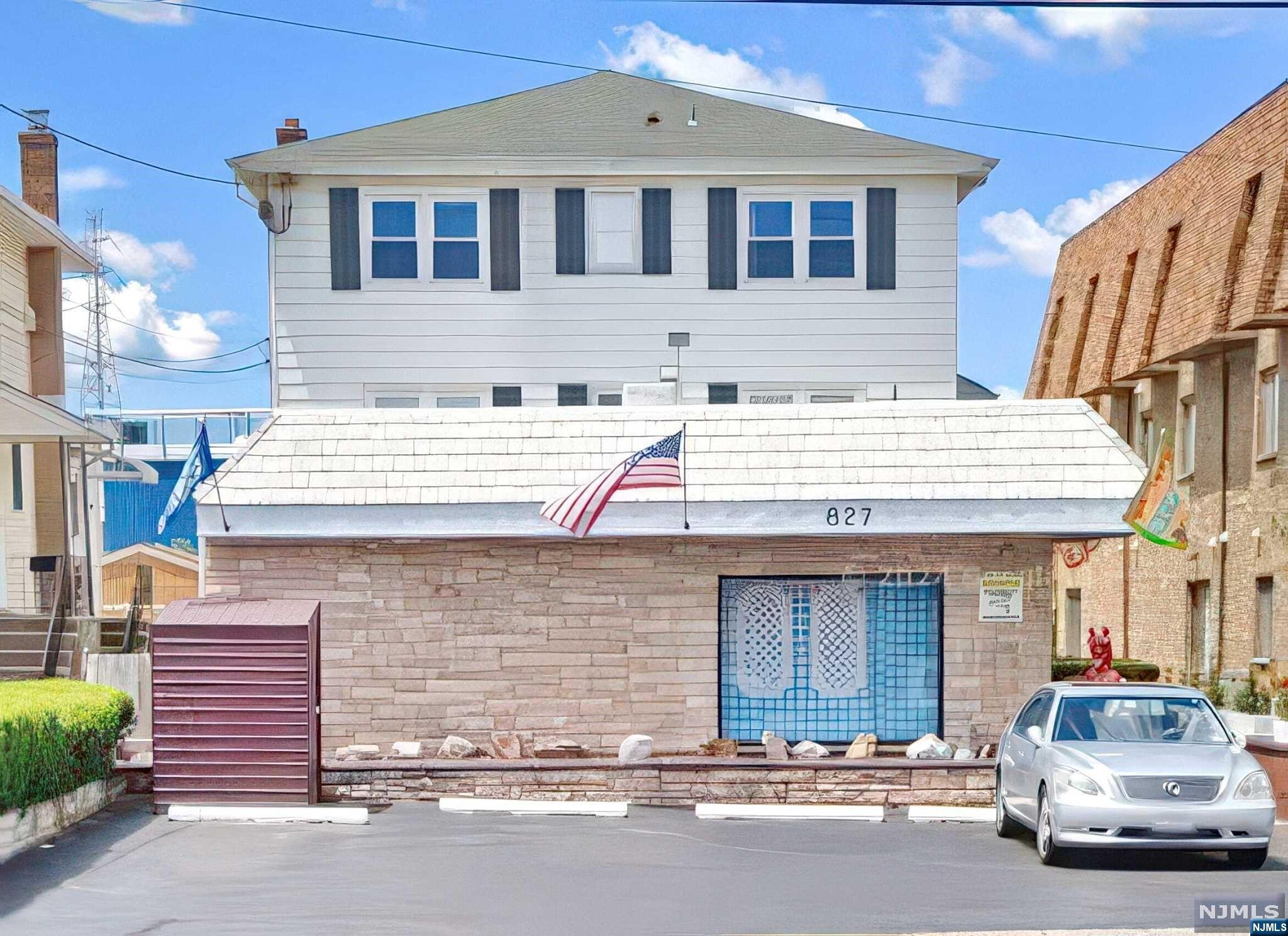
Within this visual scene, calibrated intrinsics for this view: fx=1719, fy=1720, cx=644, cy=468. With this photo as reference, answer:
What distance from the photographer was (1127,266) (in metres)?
39.4

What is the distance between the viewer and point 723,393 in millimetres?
24156

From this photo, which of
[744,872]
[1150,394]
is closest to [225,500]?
[744,872]

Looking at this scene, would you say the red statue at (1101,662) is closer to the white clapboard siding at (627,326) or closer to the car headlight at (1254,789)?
the white clapboard siding at (627,326)

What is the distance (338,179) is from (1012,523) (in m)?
10.4

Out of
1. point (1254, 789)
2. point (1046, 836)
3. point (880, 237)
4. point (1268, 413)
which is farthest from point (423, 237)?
point (1268, 413)

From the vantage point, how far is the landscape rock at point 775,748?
1983 cm

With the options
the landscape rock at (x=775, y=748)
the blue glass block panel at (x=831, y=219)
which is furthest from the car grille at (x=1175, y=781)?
Result: the blue glass block panel at (x=831, y=219)

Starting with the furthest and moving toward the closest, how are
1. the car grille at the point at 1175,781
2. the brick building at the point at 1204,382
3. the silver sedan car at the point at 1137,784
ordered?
the brick building at the point at 1204,382 < the car grille at the point at 1175,781 < the silver sedan car at the point at 1137,784

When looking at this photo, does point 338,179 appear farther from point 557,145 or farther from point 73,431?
point 73,431

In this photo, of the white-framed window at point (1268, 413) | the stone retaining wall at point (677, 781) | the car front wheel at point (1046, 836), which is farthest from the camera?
the white-framed window at point (1268, 413)

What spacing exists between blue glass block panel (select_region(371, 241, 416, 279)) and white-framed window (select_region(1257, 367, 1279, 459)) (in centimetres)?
1548

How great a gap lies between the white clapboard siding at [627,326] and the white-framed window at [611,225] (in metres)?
0.29

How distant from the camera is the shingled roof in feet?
65.6

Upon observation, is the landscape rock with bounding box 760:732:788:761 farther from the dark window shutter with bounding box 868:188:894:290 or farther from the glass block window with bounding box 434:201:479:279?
the glass block window with bounding box 434:201:479:279
